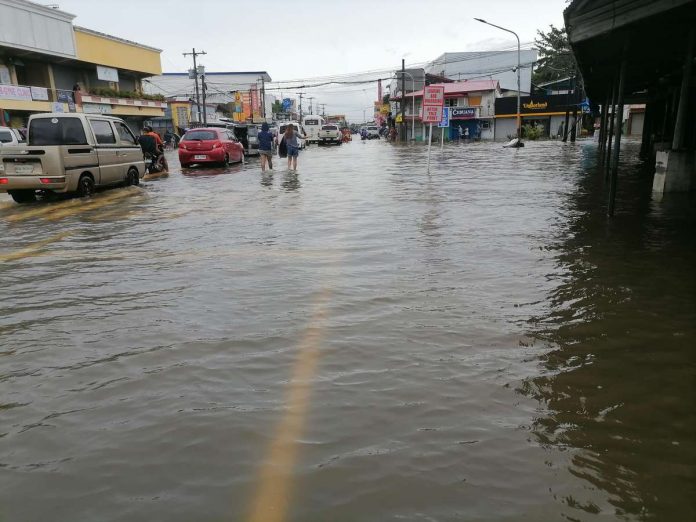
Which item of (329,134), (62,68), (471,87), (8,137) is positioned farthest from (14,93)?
(471,87)

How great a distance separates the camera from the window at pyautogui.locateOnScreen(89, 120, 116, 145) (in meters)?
13.4

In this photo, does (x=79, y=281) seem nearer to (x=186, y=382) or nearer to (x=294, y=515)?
(x=186, y=382)

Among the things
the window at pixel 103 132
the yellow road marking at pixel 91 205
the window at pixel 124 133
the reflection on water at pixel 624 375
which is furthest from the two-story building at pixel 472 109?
the reflection on water at pixel 624 375

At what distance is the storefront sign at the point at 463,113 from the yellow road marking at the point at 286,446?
193 feet

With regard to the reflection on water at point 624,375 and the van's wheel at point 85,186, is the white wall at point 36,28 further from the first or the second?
the reflection on water at point 624,375

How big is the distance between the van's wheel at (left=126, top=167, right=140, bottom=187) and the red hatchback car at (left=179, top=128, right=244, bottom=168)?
554 centimetres

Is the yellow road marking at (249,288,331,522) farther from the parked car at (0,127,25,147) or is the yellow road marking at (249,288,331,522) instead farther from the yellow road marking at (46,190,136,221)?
the parked car at (0,127,25,147)

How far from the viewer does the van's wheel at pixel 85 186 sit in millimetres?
12945

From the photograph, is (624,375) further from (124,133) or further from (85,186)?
(124,133)

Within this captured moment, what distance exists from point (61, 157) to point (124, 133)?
10.1ft

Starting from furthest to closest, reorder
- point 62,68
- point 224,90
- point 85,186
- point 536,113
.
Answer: point 224,90 → point 536,113 → point 62,68 → point 85,186

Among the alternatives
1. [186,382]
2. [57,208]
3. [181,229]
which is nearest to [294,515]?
[186,382]

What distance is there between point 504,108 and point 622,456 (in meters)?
59.5

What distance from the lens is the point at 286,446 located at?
2.99 metres
